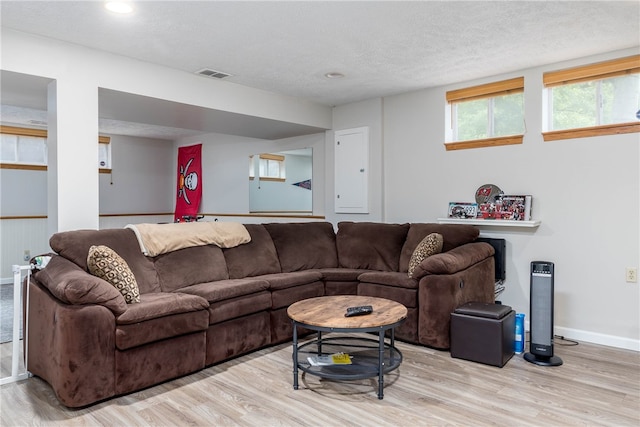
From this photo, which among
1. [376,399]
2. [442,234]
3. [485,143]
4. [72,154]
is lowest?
[376,399]

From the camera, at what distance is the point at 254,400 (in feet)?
8.17

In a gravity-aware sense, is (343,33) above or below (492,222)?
above

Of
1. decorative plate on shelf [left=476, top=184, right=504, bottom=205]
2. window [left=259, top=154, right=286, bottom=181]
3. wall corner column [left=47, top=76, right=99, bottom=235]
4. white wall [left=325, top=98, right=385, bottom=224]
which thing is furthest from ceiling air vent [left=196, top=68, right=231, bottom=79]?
decorative plate on shelf [left=476, top=184, right=504, bottom=205]

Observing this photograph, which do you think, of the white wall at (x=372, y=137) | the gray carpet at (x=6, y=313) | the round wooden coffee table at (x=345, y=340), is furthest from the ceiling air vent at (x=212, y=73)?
the gray carpet at (x=6, y=313)

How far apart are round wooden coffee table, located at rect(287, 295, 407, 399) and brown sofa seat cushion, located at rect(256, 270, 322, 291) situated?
0.54 m

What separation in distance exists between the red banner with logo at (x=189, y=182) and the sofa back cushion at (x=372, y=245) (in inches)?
152

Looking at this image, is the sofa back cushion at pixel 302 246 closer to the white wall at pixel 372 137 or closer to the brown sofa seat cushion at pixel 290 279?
the brown sofa seat cushion at pixel 290 279

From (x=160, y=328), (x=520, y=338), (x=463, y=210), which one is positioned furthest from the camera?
(x=463, y=210)

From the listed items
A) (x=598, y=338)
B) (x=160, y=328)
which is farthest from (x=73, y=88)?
(x=598, y=338)

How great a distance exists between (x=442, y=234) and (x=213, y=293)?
7.26 feet

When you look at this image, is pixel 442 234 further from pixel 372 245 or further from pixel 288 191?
pixel 288 191

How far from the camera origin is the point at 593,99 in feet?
11.8

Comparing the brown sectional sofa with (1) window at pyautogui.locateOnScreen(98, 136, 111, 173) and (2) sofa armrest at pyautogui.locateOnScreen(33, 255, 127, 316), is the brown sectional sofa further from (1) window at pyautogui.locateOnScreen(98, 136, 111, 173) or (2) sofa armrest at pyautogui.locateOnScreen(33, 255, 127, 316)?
(1) window at pyautogui.locateOnScreen(98, 136, 111, 173)

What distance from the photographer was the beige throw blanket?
3.34 m
